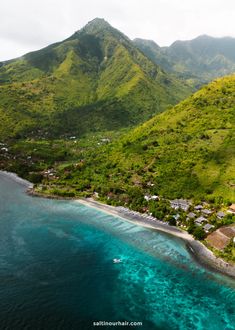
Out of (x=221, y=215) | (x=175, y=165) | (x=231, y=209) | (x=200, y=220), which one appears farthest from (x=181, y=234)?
(x=175, y=165)

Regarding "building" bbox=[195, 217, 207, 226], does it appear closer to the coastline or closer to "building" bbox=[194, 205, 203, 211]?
the coastline

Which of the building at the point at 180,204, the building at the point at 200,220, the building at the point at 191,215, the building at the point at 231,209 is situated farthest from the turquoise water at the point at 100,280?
the building at the point at 231,209

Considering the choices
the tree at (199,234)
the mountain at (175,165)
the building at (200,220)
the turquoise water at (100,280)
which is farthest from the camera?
the mountain at (175,165)

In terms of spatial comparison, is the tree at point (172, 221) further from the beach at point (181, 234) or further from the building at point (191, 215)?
the building at point (191, 215)

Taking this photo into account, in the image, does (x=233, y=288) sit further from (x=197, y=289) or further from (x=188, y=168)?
(x=188, y=168)

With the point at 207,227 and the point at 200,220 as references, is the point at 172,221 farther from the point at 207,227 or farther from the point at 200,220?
the point at 207,227

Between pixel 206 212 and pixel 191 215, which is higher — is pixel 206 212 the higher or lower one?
the higher one
